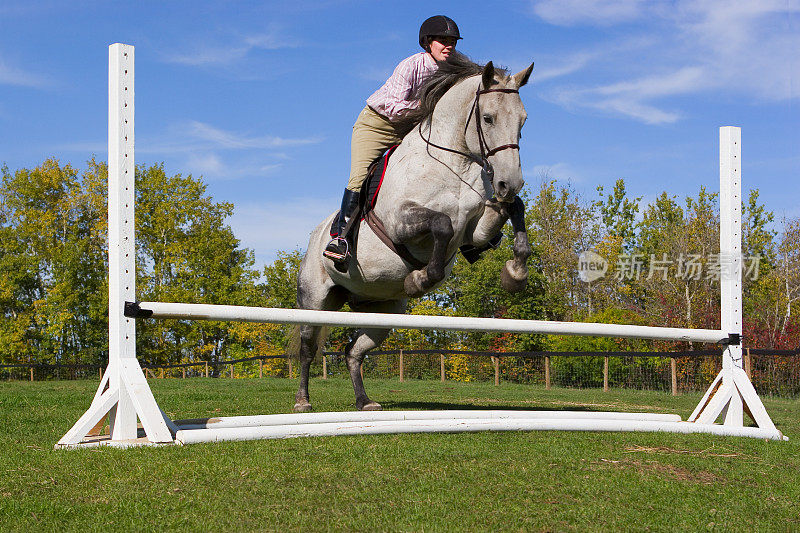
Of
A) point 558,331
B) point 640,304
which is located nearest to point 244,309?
point 558,331

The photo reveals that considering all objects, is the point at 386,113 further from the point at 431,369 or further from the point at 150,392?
the point at 431,369

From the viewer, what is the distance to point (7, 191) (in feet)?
116

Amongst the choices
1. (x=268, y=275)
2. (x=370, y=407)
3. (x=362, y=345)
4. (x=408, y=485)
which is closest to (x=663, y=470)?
(x=408, y=485)

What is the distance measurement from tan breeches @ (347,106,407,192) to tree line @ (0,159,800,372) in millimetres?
18102

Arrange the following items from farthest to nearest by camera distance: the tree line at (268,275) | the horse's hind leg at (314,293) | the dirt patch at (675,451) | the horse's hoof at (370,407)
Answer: the tree line at (268,275) → the horse's hind leg at (314,293) → the horse's hoof at (370,407) → the dirt patch at (675,451)

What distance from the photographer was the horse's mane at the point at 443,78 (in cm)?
505

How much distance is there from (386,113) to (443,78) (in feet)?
1.78

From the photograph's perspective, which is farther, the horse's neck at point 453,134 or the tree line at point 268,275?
the tree line at point 268,275

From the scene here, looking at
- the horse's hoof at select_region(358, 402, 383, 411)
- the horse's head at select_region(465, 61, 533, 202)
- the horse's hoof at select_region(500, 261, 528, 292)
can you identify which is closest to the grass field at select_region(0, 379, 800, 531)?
the horse's hoof at select_region(500, 261, 528, 292)

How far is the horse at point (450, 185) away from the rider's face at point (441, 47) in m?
0.16

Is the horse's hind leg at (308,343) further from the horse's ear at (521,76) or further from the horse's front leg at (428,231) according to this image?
the horse's ear at (521,76)

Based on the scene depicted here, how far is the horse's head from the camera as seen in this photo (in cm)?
422

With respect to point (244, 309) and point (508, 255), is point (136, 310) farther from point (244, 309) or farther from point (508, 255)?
point (508, 255)

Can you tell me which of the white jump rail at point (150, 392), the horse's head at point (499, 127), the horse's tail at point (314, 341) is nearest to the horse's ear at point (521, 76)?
the horse's head at point (499, 127)
